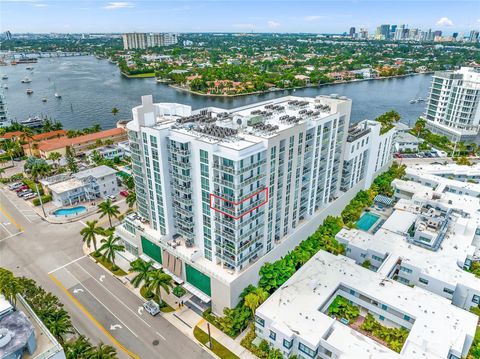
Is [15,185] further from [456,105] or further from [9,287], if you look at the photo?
[456,105]

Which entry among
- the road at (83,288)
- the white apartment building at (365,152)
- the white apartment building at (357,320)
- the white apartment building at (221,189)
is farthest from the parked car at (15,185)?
the white apartment building at (365,152)

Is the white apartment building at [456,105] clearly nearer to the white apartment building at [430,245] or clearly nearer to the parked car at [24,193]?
the white apartment building at [430,245]

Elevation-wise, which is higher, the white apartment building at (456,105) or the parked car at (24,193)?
the white apartment building at (456,105)

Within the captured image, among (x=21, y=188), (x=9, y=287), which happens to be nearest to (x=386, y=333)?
(x=9, y=287)

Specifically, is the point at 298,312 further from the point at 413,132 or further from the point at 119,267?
the point at 413,132

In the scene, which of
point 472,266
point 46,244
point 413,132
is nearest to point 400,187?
point 472,266

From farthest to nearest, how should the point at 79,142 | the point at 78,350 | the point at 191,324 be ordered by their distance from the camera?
the point at 79,142 → the point at 191,324 → the point at 78,350
